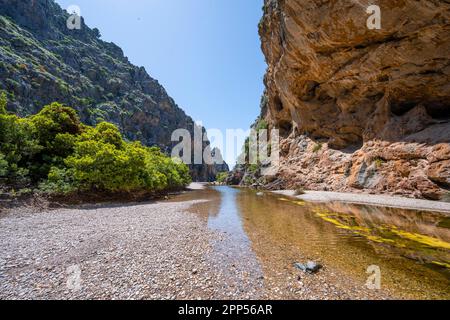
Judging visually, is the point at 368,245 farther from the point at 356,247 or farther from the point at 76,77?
the point at 76,77

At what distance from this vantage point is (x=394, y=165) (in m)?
22.2

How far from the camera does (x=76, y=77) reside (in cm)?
7688

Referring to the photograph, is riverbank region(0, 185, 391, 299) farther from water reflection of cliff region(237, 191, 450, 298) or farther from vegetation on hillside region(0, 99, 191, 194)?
vegetation on hillside region(0, 99, 191, 194)

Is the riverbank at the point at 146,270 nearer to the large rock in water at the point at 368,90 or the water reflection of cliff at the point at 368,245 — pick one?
the water reflection of cliff at the point at 368,245

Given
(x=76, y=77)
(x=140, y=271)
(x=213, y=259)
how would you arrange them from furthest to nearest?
(x=76, y=77) → (x=213, y=259) → (x=140, y=271)

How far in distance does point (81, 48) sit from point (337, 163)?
125831mm

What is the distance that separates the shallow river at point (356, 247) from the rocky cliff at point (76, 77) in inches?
2448

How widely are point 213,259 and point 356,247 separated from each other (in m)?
6.32

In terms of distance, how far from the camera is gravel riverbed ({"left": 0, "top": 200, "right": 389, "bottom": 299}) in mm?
4754

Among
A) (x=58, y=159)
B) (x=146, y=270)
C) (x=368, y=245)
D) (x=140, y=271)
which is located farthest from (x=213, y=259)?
(x=58, y=159)

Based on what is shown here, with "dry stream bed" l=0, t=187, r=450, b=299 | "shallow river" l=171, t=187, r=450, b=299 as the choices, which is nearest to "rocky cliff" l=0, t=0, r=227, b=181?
"dry stream bed" l=0, t=187, r=450, b=299

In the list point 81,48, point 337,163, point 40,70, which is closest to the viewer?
point 337,163
